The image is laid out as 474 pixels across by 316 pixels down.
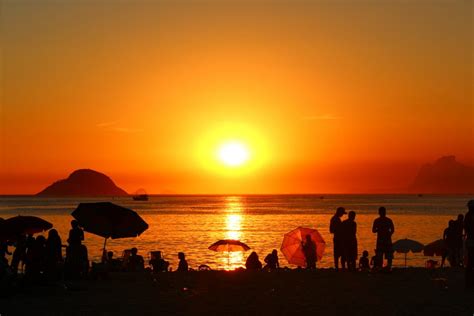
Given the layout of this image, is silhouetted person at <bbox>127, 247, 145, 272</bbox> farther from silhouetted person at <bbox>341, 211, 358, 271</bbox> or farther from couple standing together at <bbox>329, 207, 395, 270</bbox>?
silhouetted person at <bbox>341, 211, 358, 271</bbox>

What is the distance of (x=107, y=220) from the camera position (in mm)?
19047

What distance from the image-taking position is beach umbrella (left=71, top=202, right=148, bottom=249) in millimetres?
18969

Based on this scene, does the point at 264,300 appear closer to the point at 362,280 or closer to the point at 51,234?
the point at 362,280

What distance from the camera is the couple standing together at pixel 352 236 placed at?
62.5 ft

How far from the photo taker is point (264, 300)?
14.3m

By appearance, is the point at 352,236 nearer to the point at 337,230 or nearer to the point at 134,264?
the point at 337,230

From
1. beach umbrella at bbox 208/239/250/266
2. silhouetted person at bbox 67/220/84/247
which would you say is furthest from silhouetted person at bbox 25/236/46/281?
beach umbrella at bbox 208/239/250/266

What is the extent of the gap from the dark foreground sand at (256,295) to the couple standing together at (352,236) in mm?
795

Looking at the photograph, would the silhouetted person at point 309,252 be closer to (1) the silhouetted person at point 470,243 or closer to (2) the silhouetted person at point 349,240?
(2) the silhouetted person at point 349,240

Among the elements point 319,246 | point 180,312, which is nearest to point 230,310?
point 180,312

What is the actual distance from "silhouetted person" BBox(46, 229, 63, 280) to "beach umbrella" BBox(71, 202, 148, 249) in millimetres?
983

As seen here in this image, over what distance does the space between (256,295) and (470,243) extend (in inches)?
214

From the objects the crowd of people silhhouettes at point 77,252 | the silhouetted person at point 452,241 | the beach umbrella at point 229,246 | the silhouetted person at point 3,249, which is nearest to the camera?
the crowd of people silhhouettes at point 77,252

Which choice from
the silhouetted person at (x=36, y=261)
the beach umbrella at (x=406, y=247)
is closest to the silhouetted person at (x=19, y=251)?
the silhouetted person at (x=36, y=261)
